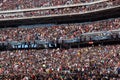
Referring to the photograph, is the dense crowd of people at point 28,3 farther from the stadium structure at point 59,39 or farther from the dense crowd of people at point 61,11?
the dense crowd of people at point 61,11

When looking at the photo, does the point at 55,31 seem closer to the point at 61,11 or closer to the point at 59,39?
the point at 59,39

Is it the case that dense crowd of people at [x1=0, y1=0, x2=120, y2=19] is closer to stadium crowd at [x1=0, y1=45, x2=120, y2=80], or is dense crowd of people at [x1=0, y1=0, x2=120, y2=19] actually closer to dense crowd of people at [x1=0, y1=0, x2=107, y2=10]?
dense crowd of people at [x1=0, y1=0, x2=107, y2=10]

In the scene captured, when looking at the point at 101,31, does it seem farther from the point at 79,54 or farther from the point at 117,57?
the point at 117,57

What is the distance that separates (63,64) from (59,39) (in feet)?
20.0

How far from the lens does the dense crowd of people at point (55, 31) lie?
3216 centimetres

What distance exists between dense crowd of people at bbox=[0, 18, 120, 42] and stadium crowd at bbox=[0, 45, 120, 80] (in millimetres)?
1592

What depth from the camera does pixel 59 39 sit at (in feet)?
107

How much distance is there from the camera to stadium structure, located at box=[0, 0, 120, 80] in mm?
24266

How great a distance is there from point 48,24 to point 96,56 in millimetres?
10115

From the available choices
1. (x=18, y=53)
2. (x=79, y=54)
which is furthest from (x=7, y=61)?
(x=79, y=54)

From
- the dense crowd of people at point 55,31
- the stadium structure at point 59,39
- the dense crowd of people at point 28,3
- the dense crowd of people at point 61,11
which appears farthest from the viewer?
the dense crowd of people at point 28,3

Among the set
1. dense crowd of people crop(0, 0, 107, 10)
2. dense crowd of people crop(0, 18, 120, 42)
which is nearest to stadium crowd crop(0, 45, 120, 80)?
dense crowd of people crop(0, 18, 120, 42)

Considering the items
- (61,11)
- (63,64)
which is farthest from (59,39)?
(63,64)

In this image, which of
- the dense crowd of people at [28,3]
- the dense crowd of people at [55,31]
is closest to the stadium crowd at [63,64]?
the dense crowd of people at [55,31]
